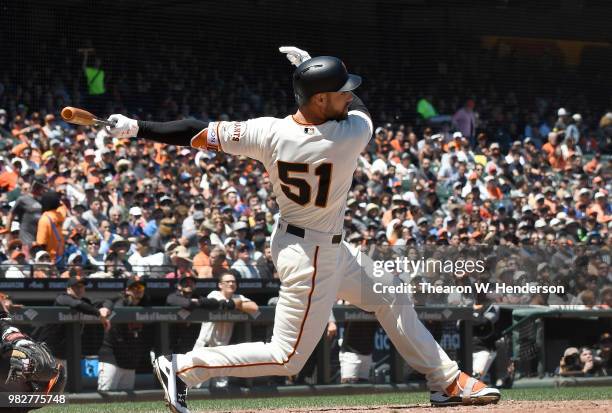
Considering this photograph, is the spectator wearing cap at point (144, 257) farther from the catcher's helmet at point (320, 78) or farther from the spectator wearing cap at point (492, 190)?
the spectator wearing cap at point (492, 190)

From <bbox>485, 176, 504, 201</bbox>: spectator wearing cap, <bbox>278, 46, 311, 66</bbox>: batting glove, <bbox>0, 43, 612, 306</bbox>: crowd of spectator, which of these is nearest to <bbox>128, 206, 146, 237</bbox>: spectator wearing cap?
<bbox>0, 43, 612, 306</bbox>: crowd of spectator

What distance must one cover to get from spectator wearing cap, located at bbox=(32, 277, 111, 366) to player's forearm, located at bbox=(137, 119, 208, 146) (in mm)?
4046

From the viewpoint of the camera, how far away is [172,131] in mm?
5891

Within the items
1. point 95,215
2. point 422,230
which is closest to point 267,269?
point 95,215

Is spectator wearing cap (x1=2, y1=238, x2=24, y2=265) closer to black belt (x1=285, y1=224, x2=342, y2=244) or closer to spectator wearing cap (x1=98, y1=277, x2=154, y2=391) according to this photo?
spectator wearing cap (x1=98, y1=277, x2=154, y2=391)

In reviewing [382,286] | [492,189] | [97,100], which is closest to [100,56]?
[97,100]

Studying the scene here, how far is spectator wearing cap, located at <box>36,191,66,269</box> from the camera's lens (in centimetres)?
1167

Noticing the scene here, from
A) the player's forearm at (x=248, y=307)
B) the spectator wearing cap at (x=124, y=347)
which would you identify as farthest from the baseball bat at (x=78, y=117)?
the player's forearm at (x=248, y=307)

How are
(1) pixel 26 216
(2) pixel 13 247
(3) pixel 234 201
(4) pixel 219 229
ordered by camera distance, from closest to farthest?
(2) pixel 13 247
(1) pixel 26 216
(4) pixel 219 229
(3) pixel 234 201

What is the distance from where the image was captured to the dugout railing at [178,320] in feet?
31.2

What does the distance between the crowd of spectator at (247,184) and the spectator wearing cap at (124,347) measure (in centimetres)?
58

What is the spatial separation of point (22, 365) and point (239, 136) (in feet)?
5.06

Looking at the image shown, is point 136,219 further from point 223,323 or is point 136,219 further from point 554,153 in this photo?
point 554,153

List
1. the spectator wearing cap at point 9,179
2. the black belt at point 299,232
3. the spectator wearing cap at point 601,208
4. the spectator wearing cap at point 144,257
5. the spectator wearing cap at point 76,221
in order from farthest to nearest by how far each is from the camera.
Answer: the spectator wearing cap at point 601,208 → the spectator wearing cap at point 9,179 → the spectator wearing cap at point 76,221 → the spectator wearing cap at point 144,257 → the black belt at point 299,232
